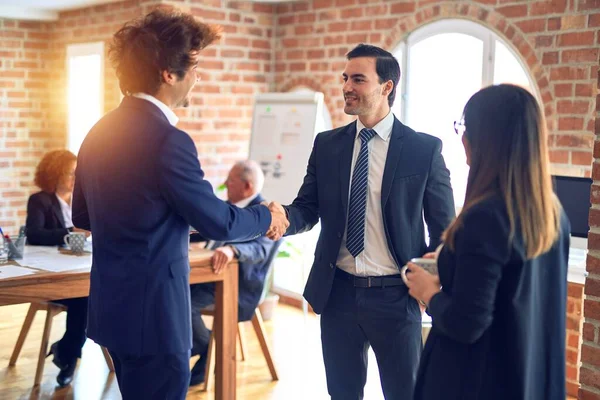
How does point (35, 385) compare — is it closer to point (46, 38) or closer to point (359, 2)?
point (359, 2)

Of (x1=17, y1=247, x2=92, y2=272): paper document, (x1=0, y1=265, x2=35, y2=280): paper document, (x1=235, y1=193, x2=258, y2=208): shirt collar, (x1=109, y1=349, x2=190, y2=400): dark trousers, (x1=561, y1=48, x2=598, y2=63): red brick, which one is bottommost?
(x1=109, y1=349, x2=190, y2=400): dark trousers

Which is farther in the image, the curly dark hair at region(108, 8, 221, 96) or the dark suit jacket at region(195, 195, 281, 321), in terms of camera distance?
the dark suit jacket at region(195, 195, 281, 321)

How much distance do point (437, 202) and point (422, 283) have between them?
750 mm

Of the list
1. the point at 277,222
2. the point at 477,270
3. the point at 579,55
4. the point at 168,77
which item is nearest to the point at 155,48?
the point at 168,77

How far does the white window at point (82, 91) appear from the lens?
619 centimetres

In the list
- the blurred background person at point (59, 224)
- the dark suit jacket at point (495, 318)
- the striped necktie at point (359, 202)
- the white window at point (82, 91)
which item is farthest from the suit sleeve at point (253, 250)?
the white window at point (82, 91)

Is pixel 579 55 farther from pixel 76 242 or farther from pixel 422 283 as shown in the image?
pixel 76 242

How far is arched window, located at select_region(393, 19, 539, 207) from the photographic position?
4.33 metres

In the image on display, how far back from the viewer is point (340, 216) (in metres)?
2.47

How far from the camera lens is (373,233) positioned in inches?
96.3

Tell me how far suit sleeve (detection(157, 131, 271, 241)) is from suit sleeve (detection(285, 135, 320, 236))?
0.47 m

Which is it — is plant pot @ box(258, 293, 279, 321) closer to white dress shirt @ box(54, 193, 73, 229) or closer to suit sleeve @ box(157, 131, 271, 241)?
white dress shirt @ box(54, 193, 73, 229)

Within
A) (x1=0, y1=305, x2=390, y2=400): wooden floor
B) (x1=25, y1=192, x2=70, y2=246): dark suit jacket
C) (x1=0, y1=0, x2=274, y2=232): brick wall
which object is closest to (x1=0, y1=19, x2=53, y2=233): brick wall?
(x1=0, y1=0, x2=274, y2=232): brick wall

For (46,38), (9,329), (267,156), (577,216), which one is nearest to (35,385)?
(9,329)
